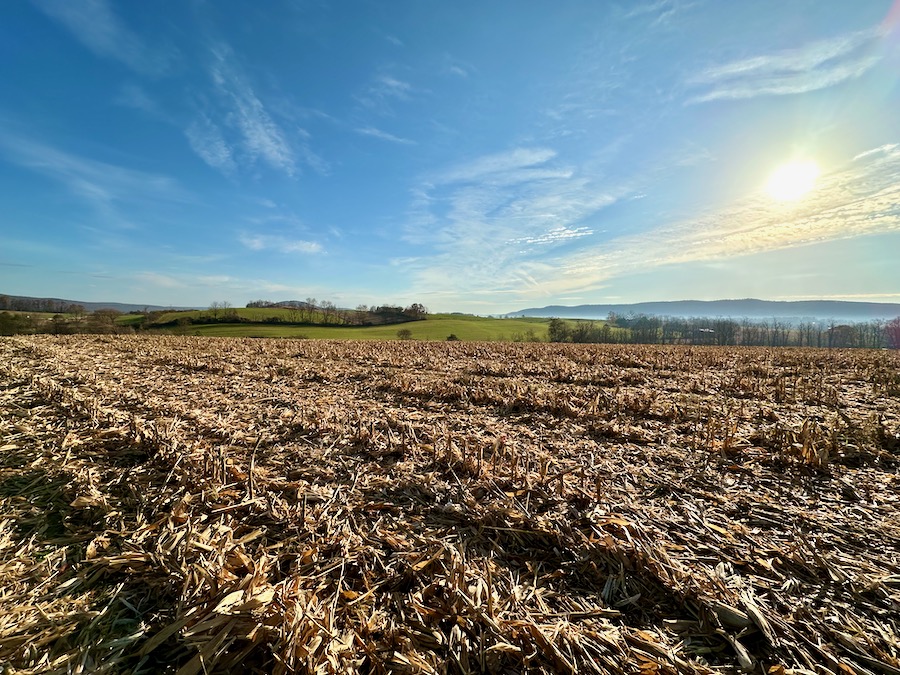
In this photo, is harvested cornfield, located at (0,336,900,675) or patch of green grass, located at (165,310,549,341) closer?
harvested cornfield, located at (0,336,900,675)

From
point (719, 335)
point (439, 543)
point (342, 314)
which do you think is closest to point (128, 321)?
point (342, 314)

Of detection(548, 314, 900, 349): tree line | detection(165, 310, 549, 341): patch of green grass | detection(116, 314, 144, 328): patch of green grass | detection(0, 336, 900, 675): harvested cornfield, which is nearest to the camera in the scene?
detection(0, 336, 900, 675): harvested cornfield

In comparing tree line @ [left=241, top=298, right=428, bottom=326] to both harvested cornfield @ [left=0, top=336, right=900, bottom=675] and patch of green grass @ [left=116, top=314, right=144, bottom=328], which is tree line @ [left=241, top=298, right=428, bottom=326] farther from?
harvested cornfield @ [left=0, top=336, right=900, bottom=675]

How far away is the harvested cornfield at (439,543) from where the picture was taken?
2.12m

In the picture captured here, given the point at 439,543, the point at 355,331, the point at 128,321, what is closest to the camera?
the point at 439,543

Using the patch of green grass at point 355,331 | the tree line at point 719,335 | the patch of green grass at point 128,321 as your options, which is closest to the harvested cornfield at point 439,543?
the patch of green grass at point 355,331

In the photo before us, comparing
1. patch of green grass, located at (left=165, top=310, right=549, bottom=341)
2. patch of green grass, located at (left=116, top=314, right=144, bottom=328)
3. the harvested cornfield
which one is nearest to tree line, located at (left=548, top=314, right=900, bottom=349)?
patch of green grass, located at (left=165, top=310, right=549, bottom=341)

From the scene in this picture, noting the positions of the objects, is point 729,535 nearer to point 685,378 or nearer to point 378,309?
point 685,378

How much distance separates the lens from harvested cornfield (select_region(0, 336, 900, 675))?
2.12 m

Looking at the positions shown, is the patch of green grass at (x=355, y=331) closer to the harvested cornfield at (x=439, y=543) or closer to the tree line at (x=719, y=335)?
the tree line at (x=719, y=335)

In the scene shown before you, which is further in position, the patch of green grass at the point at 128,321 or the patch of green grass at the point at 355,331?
the patch of green grass at the point at 355,331

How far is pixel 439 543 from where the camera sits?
2998mm

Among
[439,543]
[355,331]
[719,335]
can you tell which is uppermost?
[439,543]

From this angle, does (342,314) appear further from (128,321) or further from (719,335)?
(719,335)
